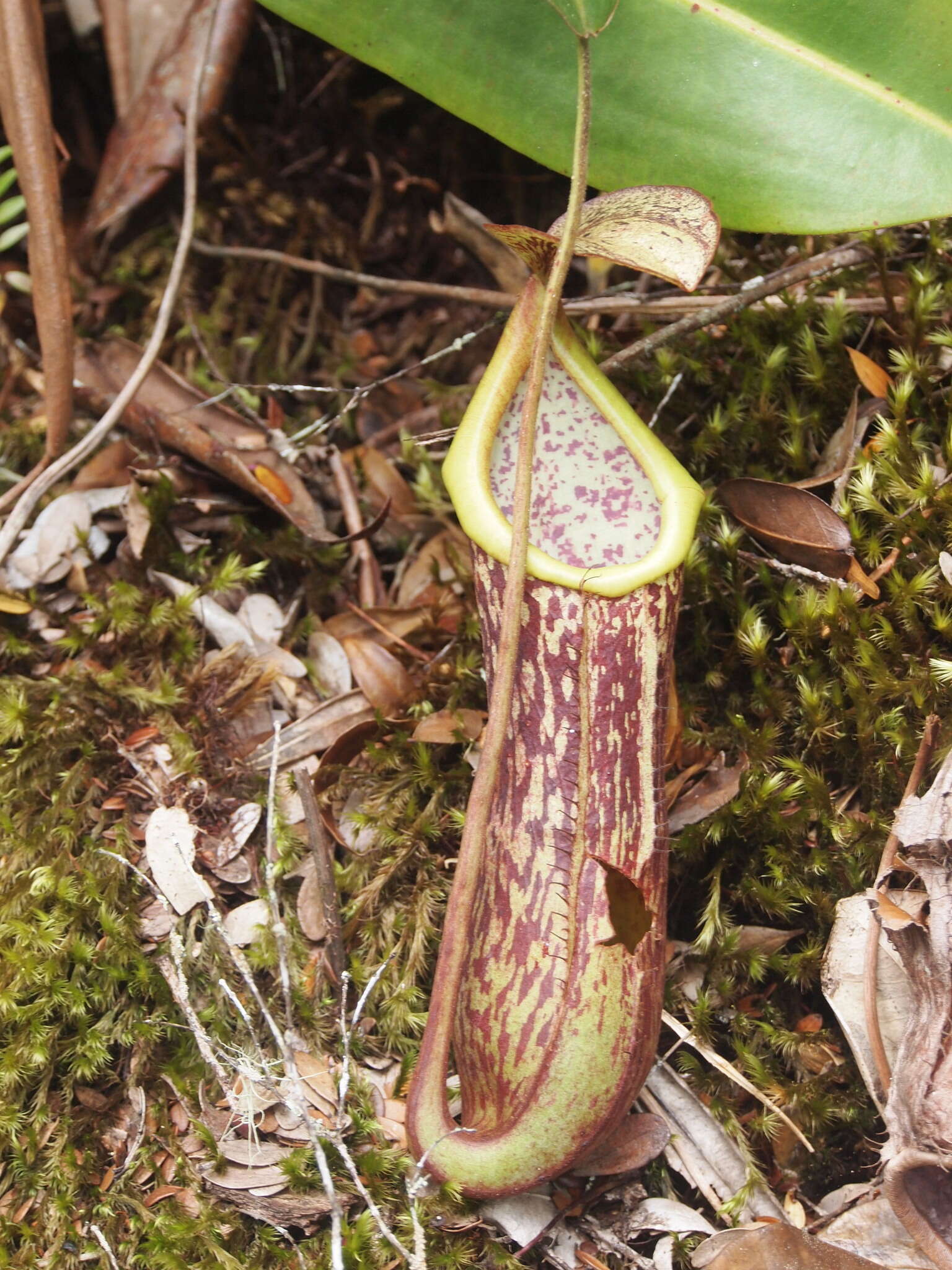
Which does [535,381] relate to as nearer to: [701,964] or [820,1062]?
[701,964]

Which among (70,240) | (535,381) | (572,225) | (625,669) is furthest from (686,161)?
(70,240)

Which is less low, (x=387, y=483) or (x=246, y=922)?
(x=387, y=483)

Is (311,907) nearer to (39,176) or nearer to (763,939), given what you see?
(763,939)

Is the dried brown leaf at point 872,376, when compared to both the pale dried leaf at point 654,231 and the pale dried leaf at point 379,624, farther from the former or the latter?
the pale dried leaf at point 379,624

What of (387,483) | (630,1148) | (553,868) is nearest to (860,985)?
(630,1148)

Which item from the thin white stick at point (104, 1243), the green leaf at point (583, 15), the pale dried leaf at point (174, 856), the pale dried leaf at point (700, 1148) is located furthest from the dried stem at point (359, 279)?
the thin white stick at point (104, 1243)

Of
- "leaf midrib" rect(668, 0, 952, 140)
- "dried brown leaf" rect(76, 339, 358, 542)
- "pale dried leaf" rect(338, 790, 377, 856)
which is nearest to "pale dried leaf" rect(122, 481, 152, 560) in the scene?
"dried brown leaf" rect(76, 339, 358, 542)
